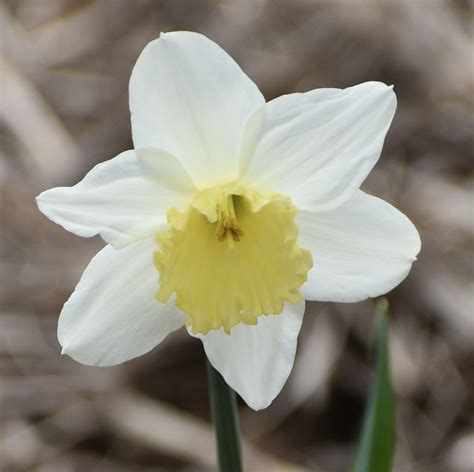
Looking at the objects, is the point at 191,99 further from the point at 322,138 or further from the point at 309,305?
the point at 309,305

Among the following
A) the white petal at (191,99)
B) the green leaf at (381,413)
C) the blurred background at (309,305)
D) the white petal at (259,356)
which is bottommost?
the blurred background at (309,305)

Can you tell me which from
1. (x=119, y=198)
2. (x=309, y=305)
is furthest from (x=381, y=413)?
(x=309, y=305)

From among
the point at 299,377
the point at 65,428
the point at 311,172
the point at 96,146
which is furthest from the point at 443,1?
the point at 311,172

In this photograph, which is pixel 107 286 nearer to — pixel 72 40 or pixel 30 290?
pixel 30 290

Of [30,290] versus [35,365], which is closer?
[35,365]

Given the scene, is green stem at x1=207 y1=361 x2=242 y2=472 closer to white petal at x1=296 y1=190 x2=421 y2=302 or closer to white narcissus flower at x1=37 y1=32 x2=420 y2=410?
white narcissus flower at x1=37 y1=32 x2=420 y2=410

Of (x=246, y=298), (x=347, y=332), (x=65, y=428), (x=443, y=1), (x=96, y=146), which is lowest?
(x=65, y=428)

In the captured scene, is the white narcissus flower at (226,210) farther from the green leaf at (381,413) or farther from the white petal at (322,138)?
the green leaf at (381,413)

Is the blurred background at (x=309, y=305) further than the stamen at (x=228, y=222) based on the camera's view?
Yes

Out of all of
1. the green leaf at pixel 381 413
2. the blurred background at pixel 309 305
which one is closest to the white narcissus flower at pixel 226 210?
the green leaf at pixel 381 413
